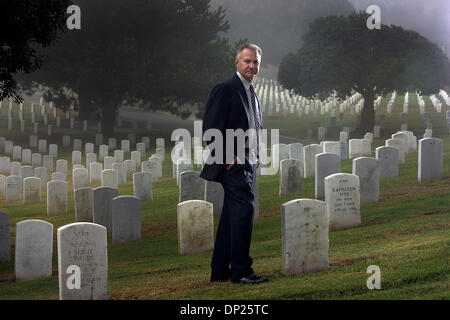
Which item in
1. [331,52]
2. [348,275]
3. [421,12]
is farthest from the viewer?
[421,12]

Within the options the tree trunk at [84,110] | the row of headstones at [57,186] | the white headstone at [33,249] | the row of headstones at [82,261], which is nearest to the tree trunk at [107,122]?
the tree trunk at [84,110]

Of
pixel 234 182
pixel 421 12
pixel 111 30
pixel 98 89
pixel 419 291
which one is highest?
pixel 421 12

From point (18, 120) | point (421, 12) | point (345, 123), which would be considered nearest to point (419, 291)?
point (345, 123)

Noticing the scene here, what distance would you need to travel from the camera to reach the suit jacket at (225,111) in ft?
27.0

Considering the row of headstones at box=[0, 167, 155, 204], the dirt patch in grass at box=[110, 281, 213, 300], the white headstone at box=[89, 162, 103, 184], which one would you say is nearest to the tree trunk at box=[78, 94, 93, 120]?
the white headstone at box=[89, 162, 103, 184]

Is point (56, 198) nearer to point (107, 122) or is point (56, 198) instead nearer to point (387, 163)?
point (387, 163)

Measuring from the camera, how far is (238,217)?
8.26m

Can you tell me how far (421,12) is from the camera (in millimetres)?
109125

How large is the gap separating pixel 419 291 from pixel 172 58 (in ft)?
125

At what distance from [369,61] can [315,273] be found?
3632cm

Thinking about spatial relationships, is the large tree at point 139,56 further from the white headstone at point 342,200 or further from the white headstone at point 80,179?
the white headstone at point 342,200

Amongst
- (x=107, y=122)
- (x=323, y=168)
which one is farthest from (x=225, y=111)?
(x=107, y=122)

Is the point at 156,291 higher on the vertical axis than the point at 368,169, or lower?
lower

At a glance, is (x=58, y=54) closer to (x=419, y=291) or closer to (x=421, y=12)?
(x=419, y=291)
